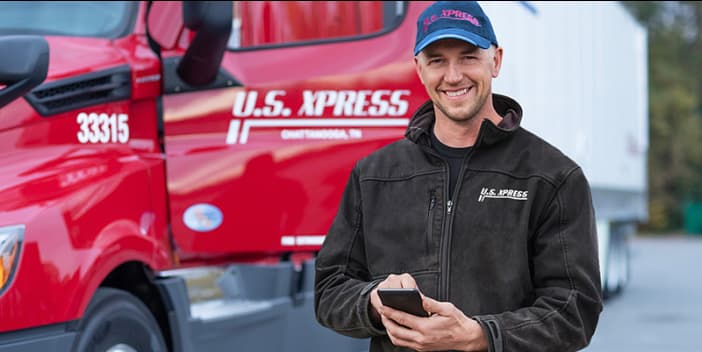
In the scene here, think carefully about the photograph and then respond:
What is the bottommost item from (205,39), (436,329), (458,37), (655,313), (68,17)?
(655,313)

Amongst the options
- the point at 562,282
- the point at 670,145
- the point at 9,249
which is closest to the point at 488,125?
the point at 562,282

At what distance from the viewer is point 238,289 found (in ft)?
19.4

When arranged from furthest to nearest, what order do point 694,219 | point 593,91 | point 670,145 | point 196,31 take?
point 670,145 → point 694,219 → point 593,91 → point 196,31

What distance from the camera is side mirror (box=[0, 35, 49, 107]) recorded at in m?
4.52

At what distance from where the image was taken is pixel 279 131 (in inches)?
234

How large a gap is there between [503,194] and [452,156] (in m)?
0.18

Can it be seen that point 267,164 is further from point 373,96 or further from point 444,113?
point 444,113

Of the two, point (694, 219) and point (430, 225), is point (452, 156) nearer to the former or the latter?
point (430, 225)

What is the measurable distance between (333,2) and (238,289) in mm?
1539

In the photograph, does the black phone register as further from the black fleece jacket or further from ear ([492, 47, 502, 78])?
ear ([492, 47, 502, 78])

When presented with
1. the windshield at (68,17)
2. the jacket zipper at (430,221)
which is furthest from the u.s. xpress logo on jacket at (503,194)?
the windshield at (68,17)

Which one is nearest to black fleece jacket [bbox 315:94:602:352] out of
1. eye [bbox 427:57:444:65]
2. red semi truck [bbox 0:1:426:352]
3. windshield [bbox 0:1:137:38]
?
eye [bbox 427:57:444:65]

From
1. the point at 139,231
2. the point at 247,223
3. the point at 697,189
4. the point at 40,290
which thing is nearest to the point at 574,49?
the point at 247,223

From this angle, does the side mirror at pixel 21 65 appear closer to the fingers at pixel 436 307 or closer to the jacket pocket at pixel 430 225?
the jacket pocket at pixel 430 225
